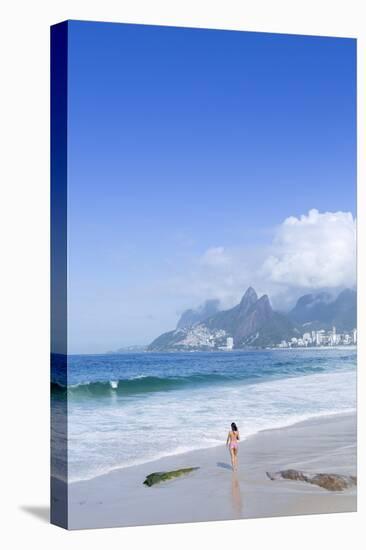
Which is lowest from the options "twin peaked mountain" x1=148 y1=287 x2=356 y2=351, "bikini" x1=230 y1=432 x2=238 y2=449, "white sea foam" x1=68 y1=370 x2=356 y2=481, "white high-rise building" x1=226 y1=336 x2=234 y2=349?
"bikini" x1=230 y1=432 x2=238 y2=449

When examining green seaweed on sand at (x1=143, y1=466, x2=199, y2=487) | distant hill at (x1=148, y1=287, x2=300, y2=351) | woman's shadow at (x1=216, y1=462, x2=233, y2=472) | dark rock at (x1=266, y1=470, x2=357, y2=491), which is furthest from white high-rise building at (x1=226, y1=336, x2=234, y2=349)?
green seaweed on sand at (x1=143, y1=466, x2=199, y2=487)

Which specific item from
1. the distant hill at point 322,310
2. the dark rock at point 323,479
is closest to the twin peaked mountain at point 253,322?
the distant hill at point 322,310

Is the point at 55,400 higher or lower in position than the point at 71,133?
lower

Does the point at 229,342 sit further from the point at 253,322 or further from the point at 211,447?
the point at 211,447

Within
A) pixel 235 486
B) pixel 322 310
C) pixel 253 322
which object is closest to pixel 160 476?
pixel 235 486

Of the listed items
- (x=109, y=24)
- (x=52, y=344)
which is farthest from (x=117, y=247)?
(x=109, y=24)

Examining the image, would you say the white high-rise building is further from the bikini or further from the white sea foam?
the bikini

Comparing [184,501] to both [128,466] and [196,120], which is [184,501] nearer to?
[128,466]
